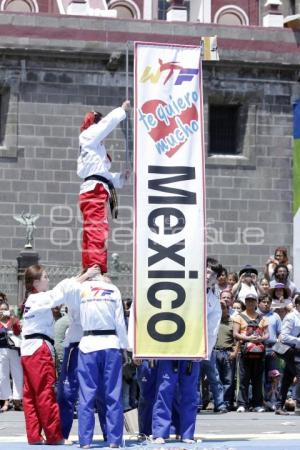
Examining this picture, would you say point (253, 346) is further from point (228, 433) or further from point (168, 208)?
point (168, 208)

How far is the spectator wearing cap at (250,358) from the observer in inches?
843

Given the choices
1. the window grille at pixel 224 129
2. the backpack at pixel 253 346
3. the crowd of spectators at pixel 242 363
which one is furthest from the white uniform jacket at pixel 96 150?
the window grille at pixel 224 129

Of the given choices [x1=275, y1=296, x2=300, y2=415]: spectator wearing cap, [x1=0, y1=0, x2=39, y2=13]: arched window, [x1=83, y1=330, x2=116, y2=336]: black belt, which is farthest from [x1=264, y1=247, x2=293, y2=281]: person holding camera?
[x1=0, y1=0, x2=39, y2=13]: arched window

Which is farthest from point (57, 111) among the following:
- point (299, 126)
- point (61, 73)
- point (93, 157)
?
point (93, 157)

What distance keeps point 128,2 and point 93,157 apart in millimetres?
24181

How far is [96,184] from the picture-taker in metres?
15.8

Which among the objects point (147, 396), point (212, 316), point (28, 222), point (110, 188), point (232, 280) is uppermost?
point (28, 222)

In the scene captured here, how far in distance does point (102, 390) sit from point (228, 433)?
2.29 metres

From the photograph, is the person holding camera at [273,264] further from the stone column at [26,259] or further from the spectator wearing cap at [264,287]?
the stone column at [26,259]

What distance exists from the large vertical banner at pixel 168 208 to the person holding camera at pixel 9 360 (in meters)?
6.62

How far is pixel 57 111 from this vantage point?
32.7 m

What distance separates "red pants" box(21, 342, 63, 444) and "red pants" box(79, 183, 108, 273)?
1146 millimetres

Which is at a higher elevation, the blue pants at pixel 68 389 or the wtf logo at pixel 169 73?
the wtf logo at pixel 169 73

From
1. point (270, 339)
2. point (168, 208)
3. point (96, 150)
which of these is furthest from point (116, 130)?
point (168, 208)
